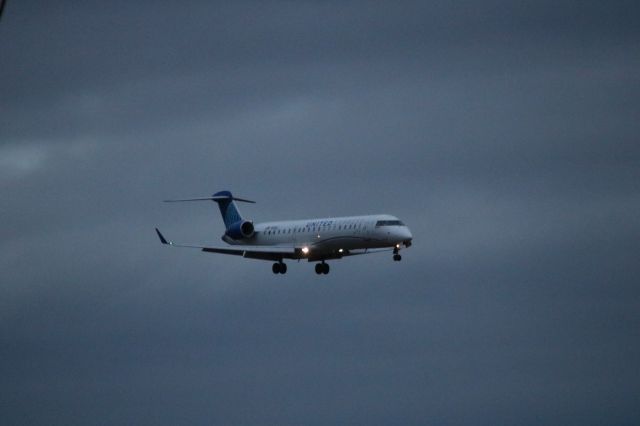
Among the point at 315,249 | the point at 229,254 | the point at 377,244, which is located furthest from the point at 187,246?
the point at 377,244

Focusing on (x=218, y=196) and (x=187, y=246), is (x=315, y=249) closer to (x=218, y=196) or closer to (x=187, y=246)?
(x=187, y=246)

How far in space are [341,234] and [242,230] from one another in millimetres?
13546

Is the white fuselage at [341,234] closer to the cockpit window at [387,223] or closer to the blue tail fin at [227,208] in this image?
the cockpit window at [387,223]

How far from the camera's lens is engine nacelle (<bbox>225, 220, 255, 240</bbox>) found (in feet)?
274

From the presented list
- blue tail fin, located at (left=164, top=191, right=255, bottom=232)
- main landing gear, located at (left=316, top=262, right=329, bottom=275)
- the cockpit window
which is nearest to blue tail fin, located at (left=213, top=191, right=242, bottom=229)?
blue tail fin, located at (left=164, top=191, right=255, bottom=232)

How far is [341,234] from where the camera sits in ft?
239

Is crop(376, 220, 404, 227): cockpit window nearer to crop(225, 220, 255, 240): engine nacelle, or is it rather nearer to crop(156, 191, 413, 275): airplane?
crop(156, 191, 413, 275): airplane

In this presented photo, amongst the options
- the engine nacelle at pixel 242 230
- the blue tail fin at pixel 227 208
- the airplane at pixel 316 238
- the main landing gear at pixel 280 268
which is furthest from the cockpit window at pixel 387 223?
the blue tail fin at pixel 227 208

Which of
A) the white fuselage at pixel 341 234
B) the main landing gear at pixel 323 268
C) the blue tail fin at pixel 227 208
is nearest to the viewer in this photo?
the white fuselage at pixel 341 234

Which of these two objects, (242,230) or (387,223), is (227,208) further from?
(387,223)

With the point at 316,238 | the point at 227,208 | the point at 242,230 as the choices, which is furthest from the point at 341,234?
the point at 227,208

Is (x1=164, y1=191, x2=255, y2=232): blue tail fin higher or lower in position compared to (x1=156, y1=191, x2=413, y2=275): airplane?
higher

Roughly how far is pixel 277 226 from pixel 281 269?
398 centimetres

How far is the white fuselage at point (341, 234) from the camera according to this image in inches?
2790
